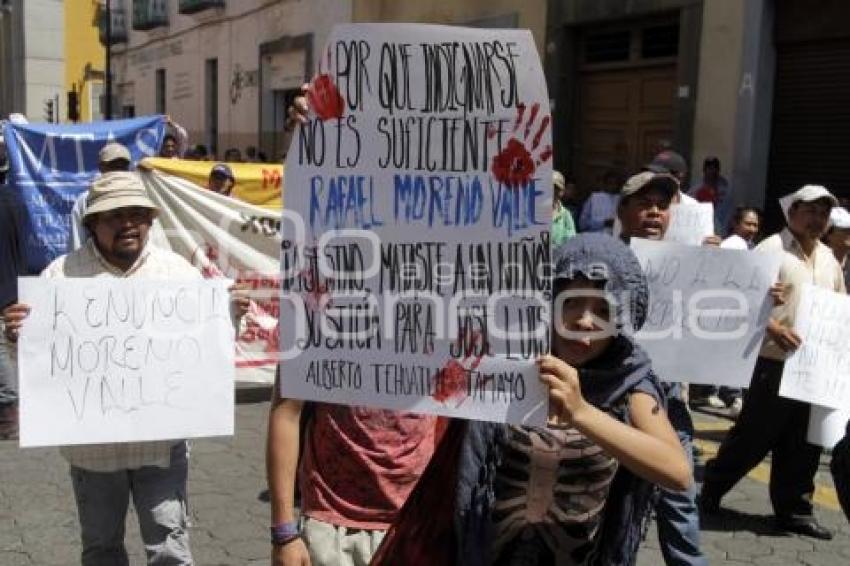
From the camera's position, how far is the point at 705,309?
12.3 feet

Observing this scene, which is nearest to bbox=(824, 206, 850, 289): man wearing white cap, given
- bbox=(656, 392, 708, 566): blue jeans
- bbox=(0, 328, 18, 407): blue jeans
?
bbox=(656, 392, 708, 566): blue jeans

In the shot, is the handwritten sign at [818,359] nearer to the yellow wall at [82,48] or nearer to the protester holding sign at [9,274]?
the protester holding sign at [9,274]

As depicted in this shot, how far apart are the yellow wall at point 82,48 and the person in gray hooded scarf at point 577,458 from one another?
37.5m

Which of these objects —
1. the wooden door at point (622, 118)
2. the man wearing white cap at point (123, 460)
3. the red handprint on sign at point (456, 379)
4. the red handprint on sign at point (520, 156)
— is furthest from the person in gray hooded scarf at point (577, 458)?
the wooden door at point (622, 118)

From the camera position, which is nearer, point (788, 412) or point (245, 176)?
point (788, 412)

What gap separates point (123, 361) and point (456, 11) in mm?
13616

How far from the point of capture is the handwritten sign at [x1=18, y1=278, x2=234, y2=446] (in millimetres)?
A: 2676

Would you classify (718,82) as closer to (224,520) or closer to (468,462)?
(224,520)

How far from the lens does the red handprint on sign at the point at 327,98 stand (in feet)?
6.71

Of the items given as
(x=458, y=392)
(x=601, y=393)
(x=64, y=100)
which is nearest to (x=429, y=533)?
(x=458, y=392)

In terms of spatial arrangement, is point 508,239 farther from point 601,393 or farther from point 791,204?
point 791,204

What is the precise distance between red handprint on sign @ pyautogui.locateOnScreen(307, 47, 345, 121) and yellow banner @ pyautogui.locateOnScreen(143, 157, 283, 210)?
517 cm

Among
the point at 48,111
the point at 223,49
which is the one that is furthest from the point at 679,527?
the point at 48,111

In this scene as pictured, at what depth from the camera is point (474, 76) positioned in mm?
1926
